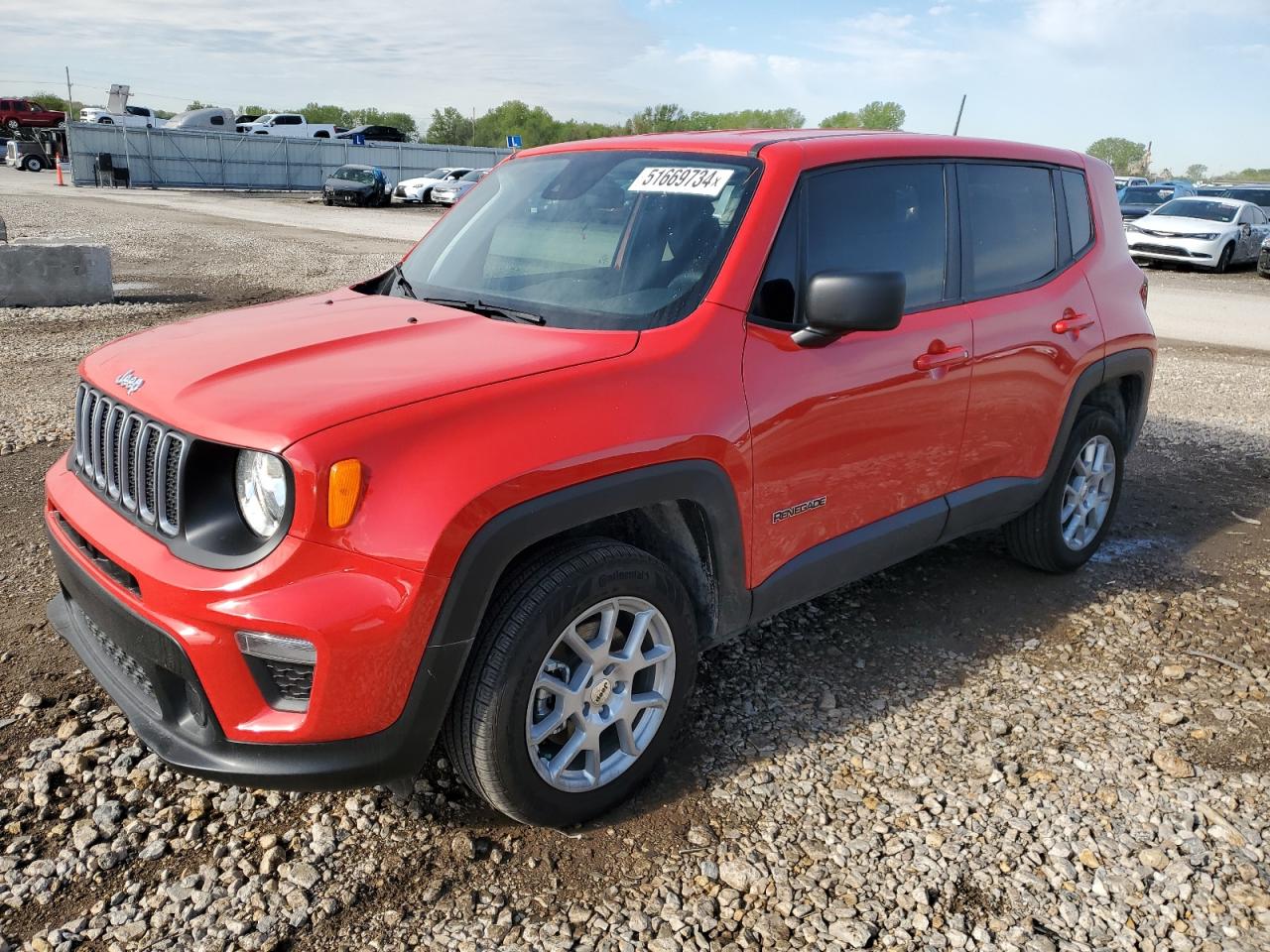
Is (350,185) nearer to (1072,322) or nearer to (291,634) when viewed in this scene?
(1072,322)

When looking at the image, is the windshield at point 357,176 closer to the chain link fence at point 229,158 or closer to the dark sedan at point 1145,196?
the chain link fence at point 229,158

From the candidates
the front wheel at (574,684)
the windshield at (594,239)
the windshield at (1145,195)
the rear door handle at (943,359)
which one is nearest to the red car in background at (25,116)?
the windshield at (1145,195)

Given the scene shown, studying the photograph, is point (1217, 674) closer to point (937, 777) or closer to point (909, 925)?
point (937, 777)

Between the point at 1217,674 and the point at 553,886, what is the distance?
274cm

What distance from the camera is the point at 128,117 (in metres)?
48.1

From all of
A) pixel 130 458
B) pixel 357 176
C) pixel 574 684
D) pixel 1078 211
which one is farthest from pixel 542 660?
pixel 357 176

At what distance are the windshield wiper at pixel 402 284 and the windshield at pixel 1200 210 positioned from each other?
2068 centimetres

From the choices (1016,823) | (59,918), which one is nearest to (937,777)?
(1016,823)

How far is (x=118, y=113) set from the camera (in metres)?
45.8

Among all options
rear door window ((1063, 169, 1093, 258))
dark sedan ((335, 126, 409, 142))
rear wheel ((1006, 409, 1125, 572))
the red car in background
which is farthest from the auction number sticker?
the red car in background

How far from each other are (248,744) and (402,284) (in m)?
1.90

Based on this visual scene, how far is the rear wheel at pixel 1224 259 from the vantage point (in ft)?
64.7

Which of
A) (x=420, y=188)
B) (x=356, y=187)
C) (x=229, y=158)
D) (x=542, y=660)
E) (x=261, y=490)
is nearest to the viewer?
(x=261, y=490)

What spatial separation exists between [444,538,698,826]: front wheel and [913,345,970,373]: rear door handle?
4.11 ft
